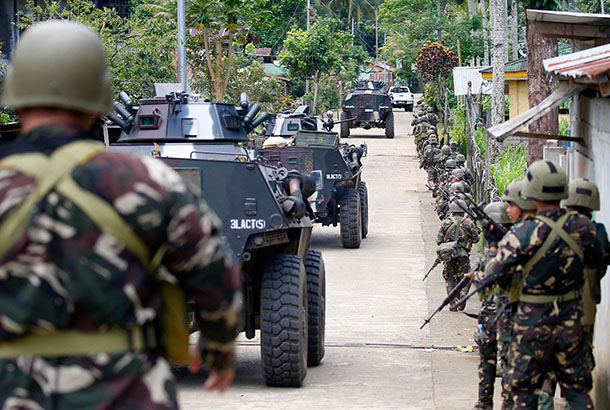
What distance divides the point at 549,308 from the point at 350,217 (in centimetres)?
1105

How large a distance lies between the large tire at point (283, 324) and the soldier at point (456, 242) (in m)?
3.59

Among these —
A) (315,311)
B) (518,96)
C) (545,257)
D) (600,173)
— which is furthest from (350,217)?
(545,257)

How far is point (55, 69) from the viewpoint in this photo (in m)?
2.85

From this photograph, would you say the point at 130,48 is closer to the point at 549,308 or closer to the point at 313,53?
the point at 549,308

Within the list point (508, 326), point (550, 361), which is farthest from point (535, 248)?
point (508, 326)

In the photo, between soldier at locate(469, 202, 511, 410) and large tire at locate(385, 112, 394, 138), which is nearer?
soldier at locate(469, 202, 511, 410)

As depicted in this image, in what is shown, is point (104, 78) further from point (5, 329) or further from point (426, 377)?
point (426, 377)

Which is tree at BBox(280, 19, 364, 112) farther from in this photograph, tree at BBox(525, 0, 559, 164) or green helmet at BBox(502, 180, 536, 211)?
green helmet at BBox(502, 180, 536, 211)

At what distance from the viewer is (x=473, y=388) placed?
821cm

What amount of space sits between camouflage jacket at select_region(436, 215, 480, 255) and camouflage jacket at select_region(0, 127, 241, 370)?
341 inches

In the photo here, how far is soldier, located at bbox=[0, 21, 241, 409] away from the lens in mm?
2783

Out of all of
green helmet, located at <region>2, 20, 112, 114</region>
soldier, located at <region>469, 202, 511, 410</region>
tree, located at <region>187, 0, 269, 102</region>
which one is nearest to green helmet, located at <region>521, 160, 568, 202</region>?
soldier, located at <region>469, 202, 511, 410</region>

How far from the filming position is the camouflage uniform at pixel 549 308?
5320 millimetres

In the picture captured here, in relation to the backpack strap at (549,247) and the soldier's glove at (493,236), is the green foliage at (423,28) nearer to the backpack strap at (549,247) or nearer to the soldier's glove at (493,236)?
the soldier's glove at (493,236)
